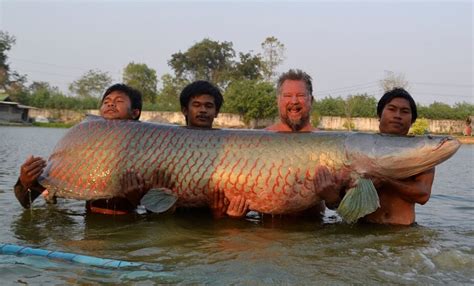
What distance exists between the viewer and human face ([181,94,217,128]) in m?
5.01

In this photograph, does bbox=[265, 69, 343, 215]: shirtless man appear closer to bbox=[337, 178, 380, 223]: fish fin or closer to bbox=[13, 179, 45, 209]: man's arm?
bbox=[337, 178, 380, 223]: fish fin

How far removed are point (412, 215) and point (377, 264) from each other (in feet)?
5.72

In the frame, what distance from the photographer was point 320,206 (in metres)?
5.28

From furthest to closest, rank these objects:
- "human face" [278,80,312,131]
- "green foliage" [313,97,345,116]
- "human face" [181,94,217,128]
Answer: "green foliage" [313,97,345,116], "human face" [181,94,217,128], "human face" [278,80,312,131]

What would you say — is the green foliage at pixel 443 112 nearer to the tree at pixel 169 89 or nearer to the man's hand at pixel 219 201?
the tree at pixel 169 89

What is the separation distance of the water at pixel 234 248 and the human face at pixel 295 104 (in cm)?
100

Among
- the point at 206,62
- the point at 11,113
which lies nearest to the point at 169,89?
the point at 206,62

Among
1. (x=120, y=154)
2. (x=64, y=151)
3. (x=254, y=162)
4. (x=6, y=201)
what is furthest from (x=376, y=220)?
(x=6, y=201)

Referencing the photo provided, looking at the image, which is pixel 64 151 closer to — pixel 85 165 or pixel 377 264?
pixel 85 165

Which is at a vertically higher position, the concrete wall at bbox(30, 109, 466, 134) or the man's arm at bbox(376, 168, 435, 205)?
the concrete wall at bbox(30, 109, 466, 134)

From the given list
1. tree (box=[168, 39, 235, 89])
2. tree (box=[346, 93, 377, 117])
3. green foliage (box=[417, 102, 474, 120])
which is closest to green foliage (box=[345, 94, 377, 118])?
tree (box=[346, 93, 377, 117])

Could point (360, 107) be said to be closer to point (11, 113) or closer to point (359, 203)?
point (11, 113)

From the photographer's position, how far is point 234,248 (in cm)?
376

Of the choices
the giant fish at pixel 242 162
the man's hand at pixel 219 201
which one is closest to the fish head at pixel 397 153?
the giant fish at pixel 242 162
